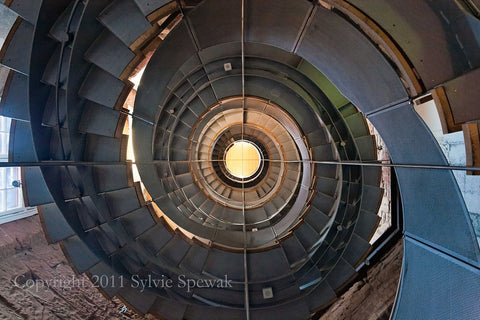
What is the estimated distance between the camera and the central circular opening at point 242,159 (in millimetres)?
11898

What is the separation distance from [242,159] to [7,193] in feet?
27.4

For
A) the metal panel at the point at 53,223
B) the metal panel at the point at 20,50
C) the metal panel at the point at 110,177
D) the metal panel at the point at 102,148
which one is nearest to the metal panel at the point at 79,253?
the metal panel at the point at 53,223

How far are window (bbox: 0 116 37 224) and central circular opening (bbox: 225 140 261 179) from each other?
7.37 metres

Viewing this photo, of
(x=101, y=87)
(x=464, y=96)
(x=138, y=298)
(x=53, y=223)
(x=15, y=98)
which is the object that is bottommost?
(x=138, y=298)

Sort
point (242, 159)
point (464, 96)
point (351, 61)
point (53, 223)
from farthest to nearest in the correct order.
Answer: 1. point (242, 159)
2. point (53, 223)
3. point (351, 61)
4. point (464, 96)

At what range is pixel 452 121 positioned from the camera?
2.46m

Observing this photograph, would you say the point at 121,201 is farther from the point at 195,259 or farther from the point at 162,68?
the point at 162,68

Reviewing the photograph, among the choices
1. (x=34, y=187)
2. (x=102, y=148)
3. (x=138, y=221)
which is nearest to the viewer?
(x=34, y=187)

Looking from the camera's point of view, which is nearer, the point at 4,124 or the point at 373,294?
the point at 373,294

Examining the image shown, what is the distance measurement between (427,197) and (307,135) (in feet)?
13.2

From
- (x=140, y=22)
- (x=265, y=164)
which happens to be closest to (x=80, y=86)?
(x=140, y=22)

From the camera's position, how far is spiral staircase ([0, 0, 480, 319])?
123 inches

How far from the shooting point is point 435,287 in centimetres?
261

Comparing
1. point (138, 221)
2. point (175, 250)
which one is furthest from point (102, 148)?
point (175, 250)
